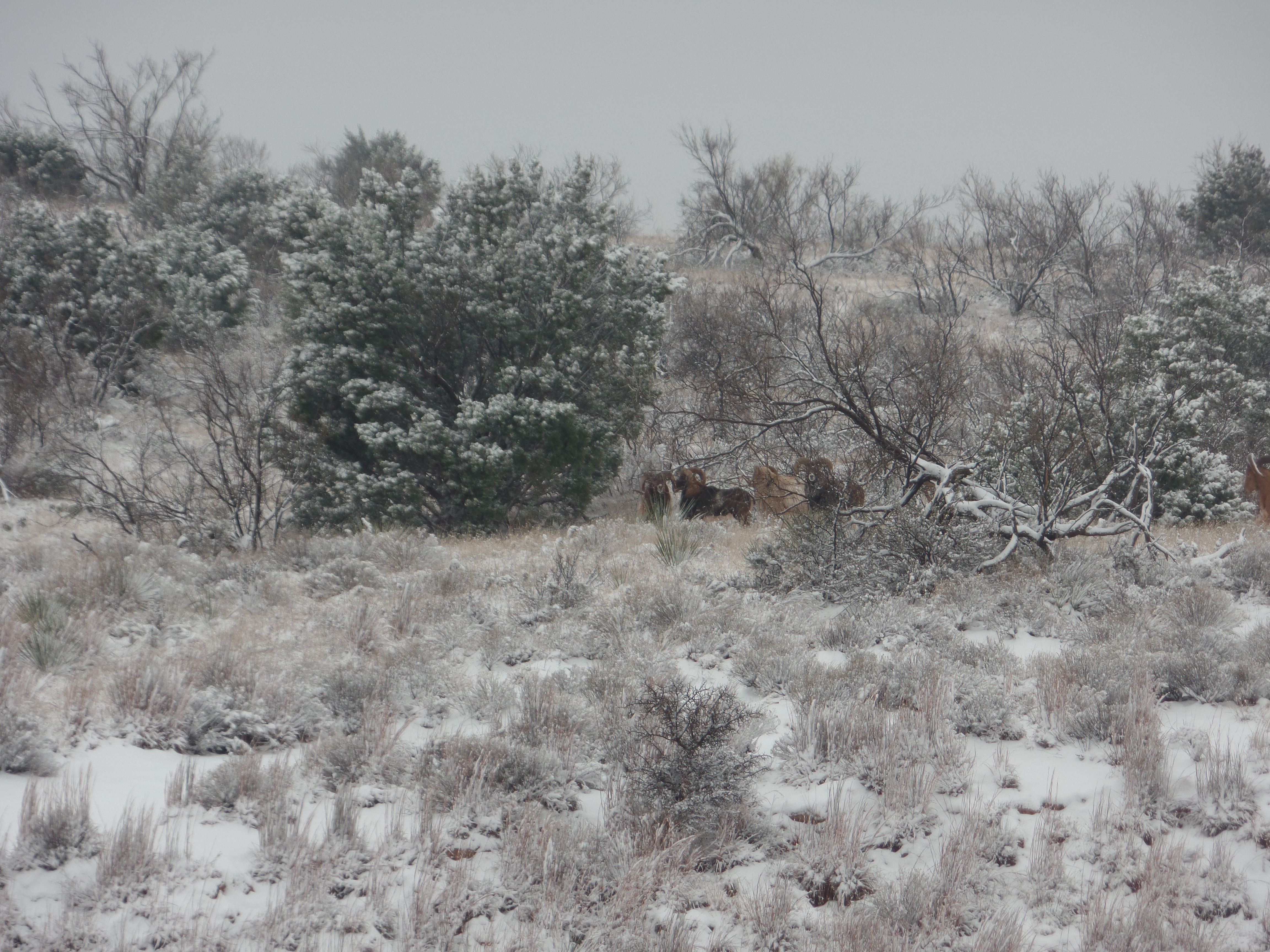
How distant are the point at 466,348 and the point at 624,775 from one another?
9.87m

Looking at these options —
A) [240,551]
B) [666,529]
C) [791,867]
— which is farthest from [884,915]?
[240,551]

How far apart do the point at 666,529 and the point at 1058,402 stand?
5.46 m

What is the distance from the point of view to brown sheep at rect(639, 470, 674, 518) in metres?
11.5

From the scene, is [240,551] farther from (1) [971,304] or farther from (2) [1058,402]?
(1) [971,304]

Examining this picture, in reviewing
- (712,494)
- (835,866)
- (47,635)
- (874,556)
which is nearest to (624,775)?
(835,866)

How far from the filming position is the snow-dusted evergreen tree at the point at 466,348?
11.6 meters

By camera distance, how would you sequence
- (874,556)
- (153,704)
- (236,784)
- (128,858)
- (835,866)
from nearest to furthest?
(128,858)
(835,866)
(236,784)
(153,704)
(874,556)

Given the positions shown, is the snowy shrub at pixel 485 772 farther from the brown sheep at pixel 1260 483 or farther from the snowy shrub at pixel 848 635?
the brown sheep at pixel 1260 483

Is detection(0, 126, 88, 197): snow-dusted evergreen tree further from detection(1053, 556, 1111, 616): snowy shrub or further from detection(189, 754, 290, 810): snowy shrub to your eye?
detection(1053, 556, 1111, 616): snowy shrub

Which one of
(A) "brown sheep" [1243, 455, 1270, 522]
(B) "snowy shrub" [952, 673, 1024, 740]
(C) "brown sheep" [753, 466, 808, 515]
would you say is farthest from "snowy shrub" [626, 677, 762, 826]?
(A) "brown sheep" [1243, 455, 1270, 522]

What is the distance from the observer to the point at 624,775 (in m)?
3.33

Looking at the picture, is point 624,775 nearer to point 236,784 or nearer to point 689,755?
point 689,755

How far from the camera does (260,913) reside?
249cm

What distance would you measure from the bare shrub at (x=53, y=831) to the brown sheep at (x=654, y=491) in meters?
8.89
